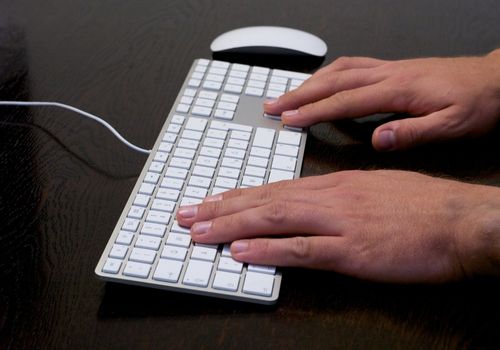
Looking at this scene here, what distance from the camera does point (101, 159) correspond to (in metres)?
0.77

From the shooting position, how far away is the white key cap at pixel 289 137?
0.79 m

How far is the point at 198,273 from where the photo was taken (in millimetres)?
589

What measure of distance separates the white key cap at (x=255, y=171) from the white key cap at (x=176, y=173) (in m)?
0.07

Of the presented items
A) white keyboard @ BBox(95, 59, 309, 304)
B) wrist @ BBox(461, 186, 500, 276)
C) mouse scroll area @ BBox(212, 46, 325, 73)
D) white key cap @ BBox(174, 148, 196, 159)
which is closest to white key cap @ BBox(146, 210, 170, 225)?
white keyboard @ BBox(95, 59, 309, 304)

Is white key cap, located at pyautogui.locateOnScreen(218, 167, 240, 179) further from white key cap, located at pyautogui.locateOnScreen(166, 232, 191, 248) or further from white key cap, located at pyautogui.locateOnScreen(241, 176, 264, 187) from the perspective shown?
white key cap, located at pyautogui.locateOnScreen(166, 232, 191, 248)

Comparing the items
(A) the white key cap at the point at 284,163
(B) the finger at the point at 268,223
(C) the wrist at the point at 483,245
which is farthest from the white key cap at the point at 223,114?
(C) the wrist at the point at 483,245

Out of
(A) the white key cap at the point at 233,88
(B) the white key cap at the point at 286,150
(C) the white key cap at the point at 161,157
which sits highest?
(C) the white key cap at the point at 161,157

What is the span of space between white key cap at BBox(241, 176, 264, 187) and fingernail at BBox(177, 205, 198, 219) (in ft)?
0.27

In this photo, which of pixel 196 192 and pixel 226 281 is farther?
pixel 196 192

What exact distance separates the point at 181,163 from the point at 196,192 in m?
0.05

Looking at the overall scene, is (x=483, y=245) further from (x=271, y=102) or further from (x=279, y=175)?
(x=271, y=102)

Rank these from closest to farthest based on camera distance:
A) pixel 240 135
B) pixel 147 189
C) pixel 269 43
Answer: pixel 147 189
pixel 240 135
pixel 269 43

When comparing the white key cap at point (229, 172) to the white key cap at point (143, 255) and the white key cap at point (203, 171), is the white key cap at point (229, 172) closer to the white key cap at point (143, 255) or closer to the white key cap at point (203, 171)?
the white key cap at point (203, 171)

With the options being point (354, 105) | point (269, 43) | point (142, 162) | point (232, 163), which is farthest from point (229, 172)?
point (269, 43)
